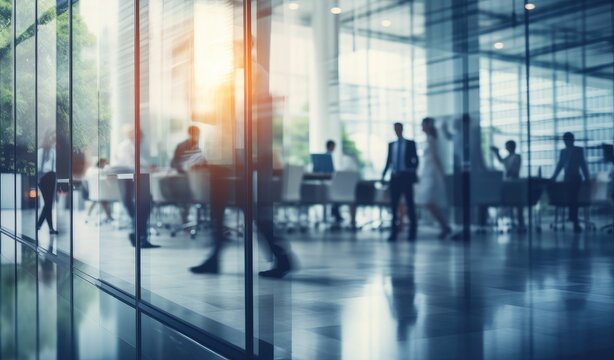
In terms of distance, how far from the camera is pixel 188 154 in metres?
5.17

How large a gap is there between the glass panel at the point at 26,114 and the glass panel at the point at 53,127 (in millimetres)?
188

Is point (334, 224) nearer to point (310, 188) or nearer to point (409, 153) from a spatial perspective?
point (310, 188)

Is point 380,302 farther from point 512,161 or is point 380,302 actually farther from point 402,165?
point 512,161

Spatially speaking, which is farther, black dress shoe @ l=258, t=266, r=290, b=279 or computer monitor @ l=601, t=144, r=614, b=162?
computer monitor @ l=601, t=144, r=614, b=162

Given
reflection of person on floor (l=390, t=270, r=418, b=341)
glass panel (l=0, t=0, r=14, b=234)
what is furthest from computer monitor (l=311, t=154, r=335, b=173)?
reflection of person on floor (l=390, t=270, r=418, b=341)

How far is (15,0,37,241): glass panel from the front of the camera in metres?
6.37

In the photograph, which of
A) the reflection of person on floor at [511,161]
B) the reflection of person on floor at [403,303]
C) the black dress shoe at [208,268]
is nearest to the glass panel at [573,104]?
the reflection of person on floor at [511,161]

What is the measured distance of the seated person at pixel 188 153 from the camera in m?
4.13

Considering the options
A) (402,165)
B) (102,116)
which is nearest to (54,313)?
(102,116)

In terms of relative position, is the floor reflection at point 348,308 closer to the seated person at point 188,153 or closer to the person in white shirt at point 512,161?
the seated person at point 188,153

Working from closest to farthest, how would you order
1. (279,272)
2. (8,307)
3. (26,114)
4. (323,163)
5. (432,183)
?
1. (8,307)
2. (279,272)
3. (26,114)
4. (432,183)
5. (323,163)

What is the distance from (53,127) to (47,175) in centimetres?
51

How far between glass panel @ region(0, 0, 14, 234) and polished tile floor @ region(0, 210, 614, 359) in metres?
1.48

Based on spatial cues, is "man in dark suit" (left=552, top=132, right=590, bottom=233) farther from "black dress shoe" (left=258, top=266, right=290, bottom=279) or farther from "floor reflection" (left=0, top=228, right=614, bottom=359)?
"black dress shoe" (left=258, top=266, right=290, bottom=279)
